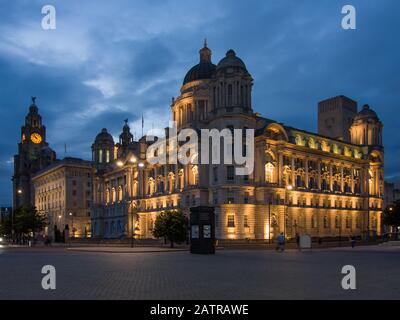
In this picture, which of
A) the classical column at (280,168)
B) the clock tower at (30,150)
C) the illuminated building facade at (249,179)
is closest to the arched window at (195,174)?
the illuminated building facade at (249,179)

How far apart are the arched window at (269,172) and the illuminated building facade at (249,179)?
196 mm

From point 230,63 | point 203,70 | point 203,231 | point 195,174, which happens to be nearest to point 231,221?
point 195,174

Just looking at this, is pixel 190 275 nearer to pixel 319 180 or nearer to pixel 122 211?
pixel 319 180

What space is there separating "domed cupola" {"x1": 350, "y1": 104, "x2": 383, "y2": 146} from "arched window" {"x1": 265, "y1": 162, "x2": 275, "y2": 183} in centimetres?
4257

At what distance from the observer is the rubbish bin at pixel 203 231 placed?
148 feet

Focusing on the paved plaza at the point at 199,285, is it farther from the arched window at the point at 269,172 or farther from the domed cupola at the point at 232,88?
the arched window at the point at 269,172

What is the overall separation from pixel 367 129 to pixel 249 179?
50.1 meters

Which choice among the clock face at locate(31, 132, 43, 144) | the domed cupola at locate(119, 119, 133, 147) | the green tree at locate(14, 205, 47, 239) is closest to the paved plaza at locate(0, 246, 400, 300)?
the green tree at locate(14, 205, 47, 239)
